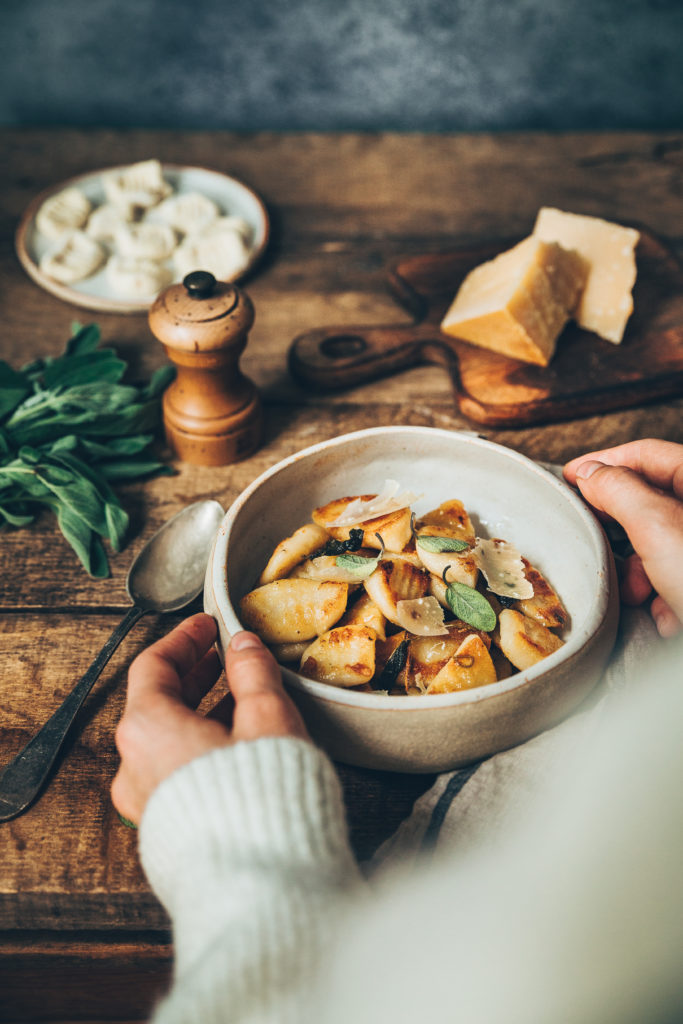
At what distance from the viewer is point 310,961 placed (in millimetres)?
492

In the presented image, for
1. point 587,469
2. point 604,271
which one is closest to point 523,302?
point 604,271

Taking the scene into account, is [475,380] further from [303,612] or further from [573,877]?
[573,877]

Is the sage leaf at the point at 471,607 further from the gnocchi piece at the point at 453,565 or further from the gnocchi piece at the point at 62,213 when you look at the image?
the gnocchi piece at the point at 62,213

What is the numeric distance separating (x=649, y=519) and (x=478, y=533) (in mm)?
217

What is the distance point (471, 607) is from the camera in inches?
29.1

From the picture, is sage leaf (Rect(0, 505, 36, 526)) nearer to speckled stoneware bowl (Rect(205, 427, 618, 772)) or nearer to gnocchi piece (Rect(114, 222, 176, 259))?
speckled stoneware bowl (Rect(205, 427, 618, 772))

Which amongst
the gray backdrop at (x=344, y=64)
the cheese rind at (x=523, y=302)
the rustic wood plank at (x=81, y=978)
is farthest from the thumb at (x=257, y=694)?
the gray backdrop at (x=344, y=64)

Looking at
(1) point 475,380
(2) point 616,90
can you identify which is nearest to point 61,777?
(1) point 475,380

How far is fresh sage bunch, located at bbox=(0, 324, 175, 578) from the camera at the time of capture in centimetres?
99

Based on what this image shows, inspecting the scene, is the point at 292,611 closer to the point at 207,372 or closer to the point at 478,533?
the point at 478,533

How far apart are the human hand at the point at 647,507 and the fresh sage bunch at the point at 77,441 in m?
0.58

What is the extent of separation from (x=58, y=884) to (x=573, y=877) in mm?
453

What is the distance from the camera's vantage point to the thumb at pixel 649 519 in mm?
732

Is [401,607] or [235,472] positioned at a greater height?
[401,607]
